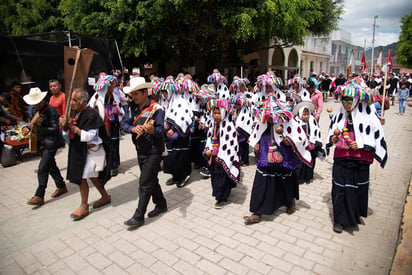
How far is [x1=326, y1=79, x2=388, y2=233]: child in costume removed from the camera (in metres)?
3.68

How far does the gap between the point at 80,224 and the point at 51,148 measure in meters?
1.51

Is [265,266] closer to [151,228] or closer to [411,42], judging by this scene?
[151,228]

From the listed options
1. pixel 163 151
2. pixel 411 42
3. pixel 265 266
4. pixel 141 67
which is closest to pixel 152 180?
pixel 163 151

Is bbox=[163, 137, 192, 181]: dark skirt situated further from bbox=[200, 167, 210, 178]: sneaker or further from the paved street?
bbox=[200, 167, 210, 178]: sneaker

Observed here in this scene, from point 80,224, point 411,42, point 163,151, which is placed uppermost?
point 411,42

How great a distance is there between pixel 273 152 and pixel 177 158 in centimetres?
225

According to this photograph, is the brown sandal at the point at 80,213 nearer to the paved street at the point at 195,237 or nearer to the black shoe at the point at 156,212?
the paved street at the point at 195,237

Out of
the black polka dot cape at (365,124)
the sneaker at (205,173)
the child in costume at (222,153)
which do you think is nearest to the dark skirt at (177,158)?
the sneaker at (205,173)

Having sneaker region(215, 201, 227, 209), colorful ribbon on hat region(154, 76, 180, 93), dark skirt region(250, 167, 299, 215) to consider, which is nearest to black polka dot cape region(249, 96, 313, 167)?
dark skirt region(250, 167, 299, 215)

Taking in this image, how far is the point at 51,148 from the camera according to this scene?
5047 millimetres

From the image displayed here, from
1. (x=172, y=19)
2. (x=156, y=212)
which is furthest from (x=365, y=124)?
(x=172, y=19)

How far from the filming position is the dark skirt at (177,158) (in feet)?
18.7

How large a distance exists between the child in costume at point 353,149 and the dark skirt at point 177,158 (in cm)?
276

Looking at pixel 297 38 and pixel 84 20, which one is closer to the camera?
pixel 84 20
